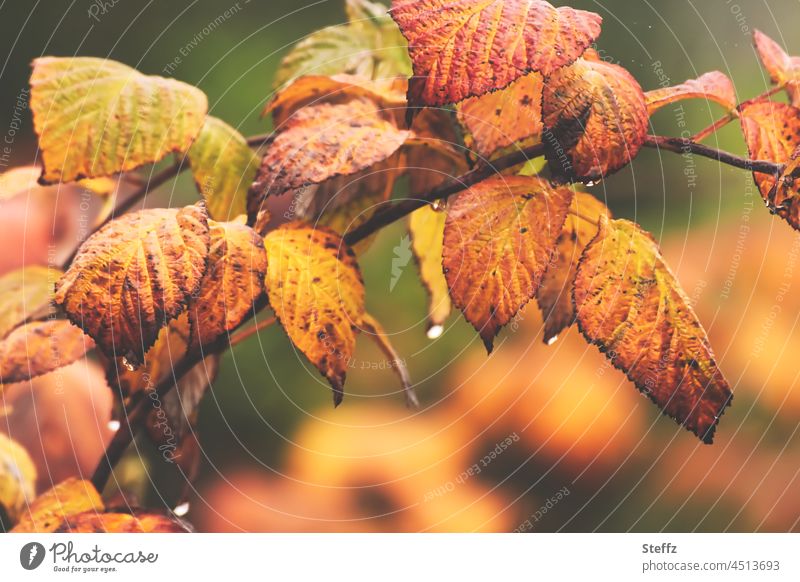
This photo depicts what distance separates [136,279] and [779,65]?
40 cm

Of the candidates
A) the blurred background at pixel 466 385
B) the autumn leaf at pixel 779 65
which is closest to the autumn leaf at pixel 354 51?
the blurred background at pixel 466 385

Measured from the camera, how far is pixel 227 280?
370 millimetres

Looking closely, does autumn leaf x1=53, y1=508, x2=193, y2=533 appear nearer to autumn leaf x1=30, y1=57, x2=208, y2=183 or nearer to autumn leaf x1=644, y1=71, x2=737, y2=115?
autumn leaf x1=30, y1=57, x2=208, y2=183

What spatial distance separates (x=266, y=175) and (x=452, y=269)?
0.37ft

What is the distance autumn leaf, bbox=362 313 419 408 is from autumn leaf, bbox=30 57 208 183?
145mm

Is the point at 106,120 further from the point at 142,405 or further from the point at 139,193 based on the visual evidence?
the point at 142,405

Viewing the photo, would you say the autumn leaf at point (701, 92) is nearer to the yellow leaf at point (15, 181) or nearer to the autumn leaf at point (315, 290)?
the autumn leaf at point (315, 290)

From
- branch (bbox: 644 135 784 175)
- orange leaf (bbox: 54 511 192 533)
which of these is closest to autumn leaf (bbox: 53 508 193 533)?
orange leaf (bbox: 54 511 192 533)

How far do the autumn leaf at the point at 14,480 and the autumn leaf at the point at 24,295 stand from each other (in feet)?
0.22

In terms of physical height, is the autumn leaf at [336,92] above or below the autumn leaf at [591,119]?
above

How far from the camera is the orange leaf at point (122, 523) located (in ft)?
1.31

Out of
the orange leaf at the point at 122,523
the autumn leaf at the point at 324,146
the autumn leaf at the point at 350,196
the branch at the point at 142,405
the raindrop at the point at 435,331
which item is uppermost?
the autumn leaf at the point at 324,146
